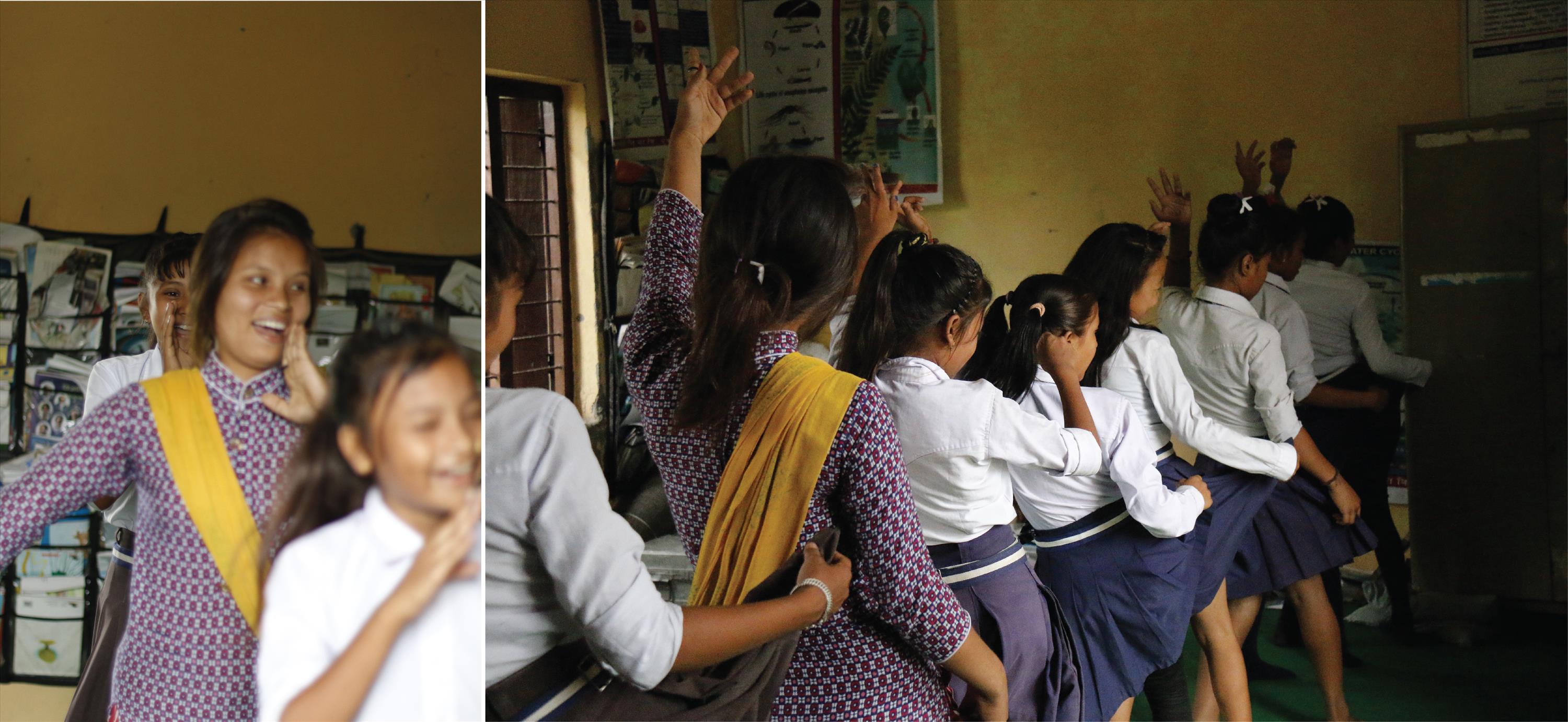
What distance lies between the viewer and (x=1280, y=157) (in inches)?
66.7

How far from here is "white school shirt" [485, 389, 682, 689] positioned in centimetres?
79

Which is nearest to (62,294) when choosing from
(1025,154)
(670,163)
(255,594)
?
(255,594)

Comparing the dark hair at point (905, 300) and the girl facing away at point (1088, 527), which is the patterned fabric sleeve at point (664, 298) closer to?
the dark hair at point (905, 300)

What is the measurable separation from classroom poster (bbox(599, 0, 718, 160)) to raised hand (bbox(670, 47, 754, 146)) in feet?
0.06

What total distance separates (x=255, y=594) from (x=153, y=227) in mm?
295

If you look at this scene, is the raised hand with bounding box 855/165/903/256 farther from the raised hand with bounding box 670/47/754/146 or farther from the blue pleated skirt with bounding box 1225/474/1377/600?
the blue pleated skirt with bounding box 1225/474/1377/600

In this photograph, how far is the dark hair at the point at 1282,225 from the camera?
1712 millimetres

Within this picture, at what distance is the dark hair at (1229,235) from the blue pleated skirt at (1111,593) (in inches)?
16.3

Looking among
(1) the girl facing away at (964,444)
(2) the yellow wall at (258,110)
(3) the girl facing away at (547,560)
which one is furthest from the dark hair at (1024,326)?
(2) the yellow wall at (258,110)

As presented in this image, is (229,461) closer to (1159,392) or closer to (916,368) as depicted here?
(916,368)

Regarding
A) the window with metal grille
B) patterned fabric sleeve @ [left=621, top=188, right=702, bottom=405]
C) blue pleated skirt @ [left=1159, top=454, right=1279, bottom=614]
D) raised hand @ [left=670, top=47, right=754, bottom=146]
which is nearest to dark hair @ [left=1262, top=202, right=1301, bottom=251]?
blue pleated skirt @ [left=1159, top=454, right=1279, bottom=614]

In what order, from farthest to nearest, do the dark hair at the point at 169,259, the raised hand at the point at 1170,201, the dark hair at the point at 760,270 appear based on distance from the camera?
the raised hand at the point at 1170,201, the dark hair at the point at 760,270, the dark hair at the point at 169,259

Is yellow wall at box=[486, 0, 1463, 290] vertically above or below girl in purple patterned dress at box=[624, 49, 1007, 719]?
above

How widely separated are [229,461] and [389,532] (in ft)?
0.36
